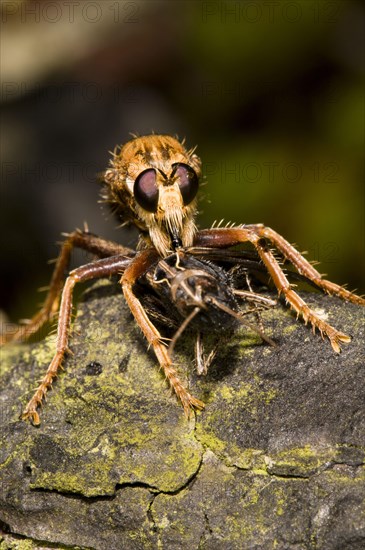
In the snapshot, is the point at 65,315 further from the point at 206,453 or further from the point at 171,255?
the point at 206,453

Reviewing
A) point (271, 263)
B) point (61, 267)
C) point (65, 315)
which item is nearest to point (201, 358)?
point (271, 263)

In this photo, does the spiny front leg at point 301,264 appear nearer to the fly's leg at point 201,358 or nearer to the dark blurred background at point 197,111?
the fly's leg at point 201,358

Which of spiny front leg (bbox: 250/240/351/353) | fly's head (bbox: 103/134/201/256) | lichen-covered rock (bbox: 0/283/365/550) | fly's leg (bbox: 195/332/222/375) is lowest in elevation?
lichen-covered rock (bbox: 0/283/365/550)

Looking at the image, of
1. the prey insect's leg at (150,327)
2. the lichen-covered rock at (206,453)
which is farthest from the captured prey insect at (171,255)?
the lichen-covered rock at (206,453)

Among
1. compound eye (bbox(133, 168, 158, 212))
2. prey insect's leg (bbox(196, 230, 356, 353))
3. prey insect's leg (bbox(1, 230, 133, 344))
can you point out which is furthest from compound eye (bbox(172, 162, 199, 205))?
prey insect's leg (bbox(1, 230, 133, 344))

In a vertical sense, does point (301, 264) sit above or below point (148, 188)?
below

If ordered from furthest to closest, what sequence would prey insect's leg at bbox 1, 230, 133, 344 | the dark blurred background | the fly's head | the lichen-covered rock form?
the dark blurred background
prey insect's leg at bbox 1, 230, 133, 344
the fly's head
the lichen-covered rock

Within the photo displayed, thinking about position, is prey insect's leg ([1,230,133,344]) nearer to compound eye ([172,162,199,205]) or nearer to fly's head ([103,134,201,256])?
fly's head ([103,134,201,256])
